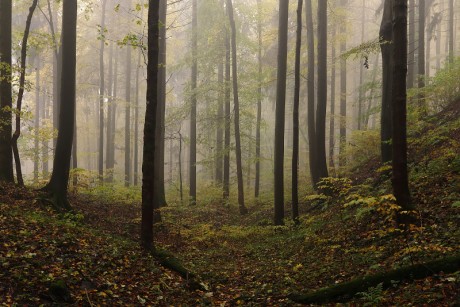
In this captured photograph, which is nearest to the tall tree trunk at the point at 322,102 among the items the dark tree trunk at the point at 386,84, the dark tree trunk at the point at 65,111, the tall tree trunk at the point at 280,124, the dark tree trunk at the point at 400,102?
the tall tree trunk at the point at 280,124

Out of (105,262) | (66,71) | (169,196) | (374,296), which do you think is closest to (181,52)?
(169,196)

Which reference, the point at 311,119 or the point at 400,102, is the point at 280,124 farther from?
the point at 400,102

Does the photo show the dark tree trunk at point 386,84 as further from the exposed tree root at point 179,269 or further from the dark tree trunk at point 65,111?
the dark tree trunk at point 65,111

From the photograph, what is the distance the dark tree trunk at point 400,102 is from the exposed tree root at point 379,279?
2123 millimetres

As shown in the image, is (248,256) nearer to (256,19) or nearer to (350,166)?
(350,166)

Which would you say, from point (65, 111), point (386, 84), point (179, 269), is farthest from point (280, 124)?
point (65, 111)

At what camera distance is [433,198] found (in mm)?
8328

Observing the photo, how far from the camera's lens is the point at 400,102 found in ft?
24.2

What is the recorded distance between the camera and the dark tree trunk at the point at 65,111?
11859 millimetres

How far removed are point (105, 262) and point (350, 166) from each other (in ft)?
44.8

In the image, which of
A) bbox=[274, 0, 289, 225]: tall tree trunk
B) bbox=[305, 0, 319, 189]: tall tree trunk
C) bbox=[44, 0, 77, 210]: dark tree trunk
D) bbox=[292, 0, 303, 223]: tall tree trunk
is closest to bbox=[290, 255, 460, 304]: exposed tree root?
bbox=[292, 0, 303, 223]: tall tree trunk

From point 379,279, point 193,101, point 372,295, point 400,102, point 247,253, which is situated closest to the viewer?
point 372,295

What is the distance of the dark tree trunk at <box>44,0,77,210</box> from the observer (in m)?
11.9

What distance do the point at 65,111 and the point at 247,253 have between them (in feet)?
24.5
